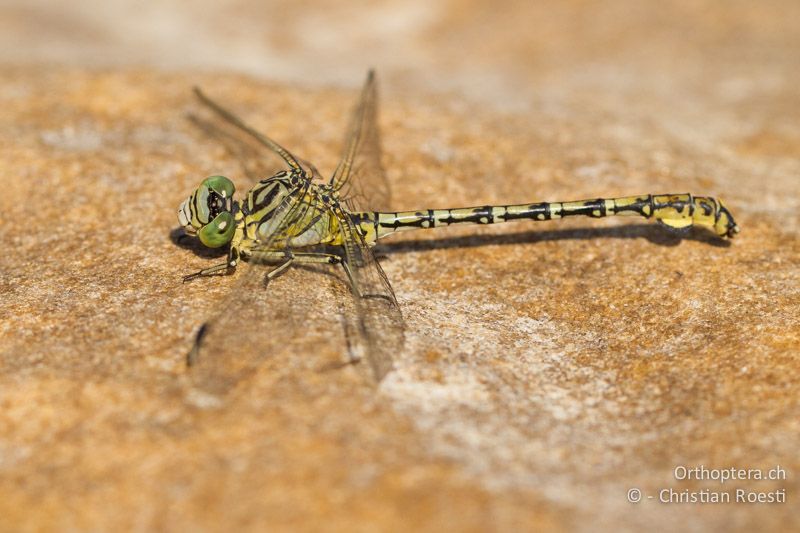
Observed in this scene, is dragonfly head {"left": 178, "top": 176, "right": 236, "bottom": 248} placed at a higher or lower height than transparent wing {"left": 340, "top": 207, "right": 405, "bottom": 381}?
higher

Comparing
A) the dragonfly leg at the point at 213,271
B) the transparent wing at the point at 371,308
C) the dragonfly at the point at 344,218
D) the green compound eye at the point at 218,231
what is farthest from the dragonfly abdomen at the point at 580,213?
the dragonfly leg at the point at 213,271

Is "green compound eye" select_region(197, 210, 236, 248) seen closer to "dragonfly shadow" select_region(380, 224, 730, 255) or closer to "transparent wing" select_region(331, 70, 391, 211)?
"transparent wing" select_region(331, 70, 391, 211)

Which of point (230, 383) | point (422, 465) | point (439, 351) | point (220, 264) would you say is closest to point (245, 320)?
point (230, 383)

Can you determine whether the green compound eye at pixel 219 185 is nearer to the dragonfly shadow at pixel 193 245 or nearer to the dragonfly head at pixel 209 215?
the dragonfly head at pixel 209 215

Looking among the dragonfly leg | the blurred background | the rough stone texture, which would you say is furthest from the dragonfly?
the blurred background

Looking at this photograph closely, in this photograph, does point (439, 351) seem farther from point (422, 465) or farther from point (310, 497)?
point (310, 497)

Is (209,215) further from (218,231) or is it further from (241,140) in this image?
(241,140)
